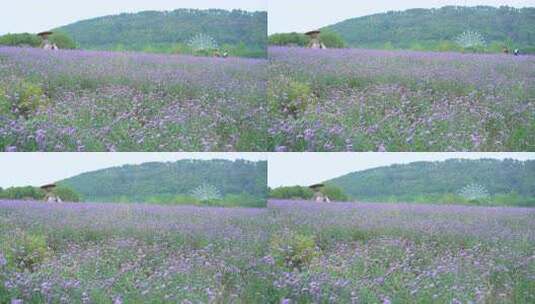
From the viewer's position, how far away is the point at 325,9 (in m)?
7.27

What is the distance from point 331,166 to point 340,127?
1.22 ft

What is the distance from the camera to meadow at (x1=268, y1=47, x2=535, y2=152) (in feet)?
23.0

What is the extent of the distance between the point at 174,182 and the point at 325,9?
2125 millimetres

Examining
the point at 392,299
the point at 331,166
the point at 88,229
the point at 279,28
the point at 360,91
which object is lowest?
the point at 392,299

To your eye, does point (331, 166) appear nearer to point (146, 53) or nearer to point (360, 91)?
point (360, 91)

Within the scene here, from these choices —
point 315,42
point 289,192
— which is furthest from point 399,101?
point 289,192

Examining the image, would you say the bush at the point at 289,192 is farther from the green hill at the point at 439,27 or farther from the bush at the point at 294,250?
the green hill at the point at 439,27

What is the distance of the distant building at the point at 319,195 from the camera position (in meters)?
7.27

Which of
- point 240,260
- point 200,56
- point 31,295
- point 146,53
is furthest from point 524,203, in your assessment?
point 31,295

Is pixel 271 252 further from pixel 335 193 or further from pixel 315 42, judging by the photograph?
pixel 315 42

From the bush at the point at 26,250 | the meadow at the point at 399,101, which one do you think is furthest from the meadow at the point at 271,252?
the meadow at the point at 399,101

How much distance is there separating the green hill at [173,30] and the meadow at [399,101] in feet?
0.95

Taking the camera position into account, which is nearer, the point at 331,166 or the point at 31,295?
the point at 31,295

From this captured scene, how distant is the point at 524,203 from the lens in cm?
714
